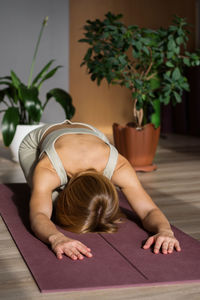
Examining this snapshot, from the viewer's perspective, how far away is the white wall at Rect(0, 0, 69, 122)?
533 cm

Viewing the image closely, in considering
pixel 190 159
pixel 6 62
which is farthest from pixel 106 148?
pixel 6 62

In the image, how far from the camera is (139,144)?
11.5 ft

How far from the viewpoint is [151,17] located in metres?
5.73

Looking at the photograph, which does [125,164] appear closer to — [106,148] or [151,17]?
[106,148]

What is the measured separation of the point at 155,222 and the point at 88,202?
30 centimetres

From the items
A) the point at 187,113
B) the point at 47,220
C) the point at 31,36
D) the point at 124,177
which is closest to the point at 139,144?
the point at 124,177

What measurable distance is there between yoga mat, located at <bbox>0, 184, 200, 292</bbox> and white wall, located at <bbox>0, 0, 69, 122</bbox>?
353cm

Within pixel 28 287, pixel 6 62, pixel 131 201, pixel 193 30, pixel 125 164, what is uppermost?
pixel 193 30

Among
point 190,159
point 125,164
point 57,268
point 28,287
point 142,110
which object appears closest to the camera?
point 28,287

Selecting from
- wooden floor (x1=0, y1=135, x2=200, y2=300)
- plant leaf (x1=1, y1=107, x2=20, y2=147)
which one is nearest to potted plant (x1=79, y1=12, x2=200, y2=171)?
wooden floor (x1=0, y1=135, x2=200, y2=300)

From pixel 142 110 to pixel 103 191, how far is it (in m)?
1.83

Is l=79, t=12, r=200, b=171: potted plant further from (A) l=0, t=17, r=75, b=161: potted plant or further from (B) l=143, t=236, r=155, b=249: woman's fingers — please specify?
(B) l=143, t=236, r=155, b=249: woman's fingers

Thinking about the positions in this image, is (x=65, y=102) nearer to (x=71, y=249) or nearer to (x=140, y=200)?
(x=140, y=200)

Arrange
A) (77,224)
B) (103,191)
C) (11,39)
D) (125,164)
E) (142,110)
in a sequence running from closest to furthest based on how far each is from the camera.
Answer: (103,191) < (77,224) < (125,164) < (142,110) < (11,39)
